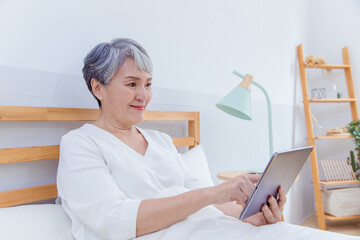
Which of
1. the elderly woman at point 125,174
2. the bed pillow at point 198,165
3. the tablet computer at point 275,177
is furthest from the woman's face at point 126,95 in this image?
the tablet computer at point 275,177

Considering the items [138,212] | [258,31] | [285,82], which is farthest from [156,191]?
[285,82]

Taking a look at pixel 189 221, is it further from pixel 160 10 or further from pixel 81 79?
pixel 160 10

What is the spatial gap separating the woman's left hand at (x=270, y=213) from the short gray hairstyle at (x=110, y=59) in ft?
1.98

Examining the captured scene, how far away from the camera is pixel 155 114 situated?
1.43m

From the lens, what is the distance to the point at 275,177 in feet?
2.71

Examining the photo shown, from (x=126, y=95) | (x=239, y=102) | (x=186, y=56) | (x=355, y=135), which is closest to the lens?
(x=126, y=95)

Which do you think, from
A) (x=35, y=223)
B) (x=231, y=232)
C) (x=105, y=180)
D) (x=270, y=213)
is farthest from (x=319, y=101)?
(x=35, y=223)

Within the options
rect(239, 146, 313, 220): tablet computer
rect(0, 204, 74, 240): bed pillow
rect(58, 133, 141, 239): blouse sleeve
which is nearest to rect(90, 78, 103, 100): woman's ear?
rect(58, 133, 141, 239): blouse sleeve

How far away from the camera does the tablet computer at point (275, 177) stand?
0.76 metres

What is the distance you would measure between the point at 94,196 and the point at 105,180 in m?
0.05

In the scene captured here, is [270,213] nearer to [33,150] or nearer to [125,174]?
[125,174]

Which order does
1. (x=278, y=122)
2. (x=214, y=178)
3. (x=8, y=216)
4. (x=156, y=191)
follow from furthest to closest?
(x=278, y=122) → (x=214, y=178) → (x=156, y=191) → (x=8, y=216)

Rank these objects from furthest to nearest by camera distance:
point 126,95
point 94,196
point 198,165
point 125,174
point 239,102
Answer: point 239,102 → point 198,165 → point 126,95 → point 125,174 → point 94,196

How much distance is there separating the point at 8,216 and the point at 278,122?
219 cm
